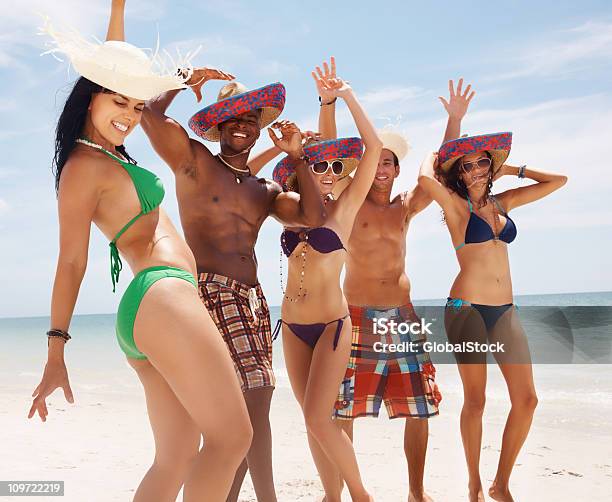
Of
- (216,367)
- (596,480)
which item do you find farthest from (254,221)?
(596,480)

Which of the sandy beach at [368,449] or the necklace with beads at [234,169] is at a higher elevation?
the necklace with beads at [234,169]

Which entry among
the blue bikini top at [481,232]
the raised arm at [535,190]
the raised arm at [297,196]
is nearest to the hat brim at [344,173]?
the raised arm at [297,196]

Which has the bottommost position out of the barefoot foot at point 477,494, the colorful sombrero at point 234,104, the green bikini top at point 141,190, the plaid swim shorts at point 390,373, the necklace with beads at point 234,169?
the barefoot foot at point 477,494

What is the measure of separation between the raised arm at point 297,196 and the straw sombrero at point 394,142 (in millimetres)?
1479

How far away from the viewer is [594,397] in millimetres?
11344

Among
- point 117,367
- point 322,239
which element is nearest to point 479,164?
point 322,239

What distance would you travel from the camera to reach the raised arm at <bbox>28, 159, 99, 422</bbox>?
2.69 metres

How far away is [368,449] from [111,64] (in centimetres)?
595

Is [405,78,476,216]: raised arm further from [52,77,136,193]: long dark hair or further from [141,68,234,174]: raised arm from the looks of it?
[52,77,136,193]: long dark hair

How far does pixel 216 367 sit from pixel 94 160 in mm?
1001

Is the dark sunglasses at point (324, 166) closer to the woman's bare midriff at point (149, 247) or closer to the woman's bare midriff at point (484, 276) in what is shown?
the woman's bare midriff at point (484, 276)

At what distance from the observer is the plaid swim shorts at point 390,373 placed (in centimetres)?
A: 526

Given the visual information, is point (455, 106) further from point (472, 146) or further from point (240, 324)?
point (240, 324)

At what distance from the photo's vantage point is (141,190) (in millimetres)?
2908
